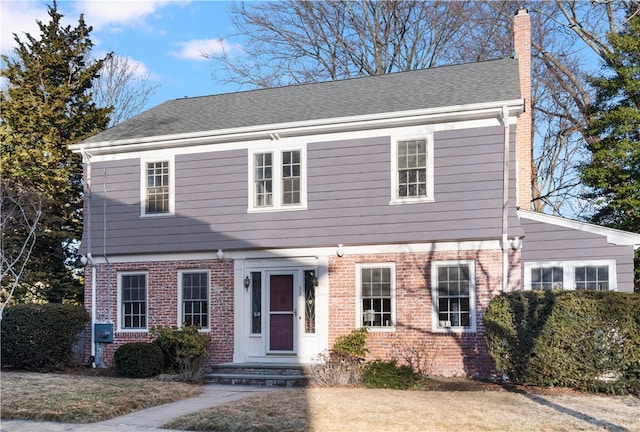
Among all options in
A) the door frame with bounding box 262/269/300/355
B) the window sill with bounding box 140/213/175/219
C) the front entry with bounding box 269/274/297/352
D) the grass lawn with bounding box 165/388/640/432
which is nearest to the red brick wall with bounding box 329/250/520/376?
the door frame with bounding box 262/269/300/355

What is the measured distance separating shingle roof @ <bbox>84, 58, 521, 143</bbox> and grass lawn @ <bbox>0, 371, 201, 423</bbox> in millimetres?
6127

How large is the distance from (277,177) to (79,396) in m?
6.57

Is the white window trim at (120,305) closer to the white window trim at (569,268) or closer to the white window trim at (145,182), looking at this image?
the white window trim at (145,182)

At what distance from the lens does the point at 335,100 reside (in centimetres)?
1759

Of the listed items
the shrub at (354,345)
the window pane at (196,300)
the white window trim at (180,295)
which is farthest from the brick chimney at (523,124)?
the window pane at (196,300)

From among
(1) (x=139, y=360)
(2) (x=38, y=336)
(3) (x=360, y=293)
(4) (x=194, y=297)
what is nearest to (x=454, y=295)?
(3) (x=360, y=293)

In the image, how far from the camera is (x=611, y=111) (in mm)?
20062

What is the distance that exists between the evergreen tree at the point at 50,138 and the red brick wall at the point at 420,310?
995 centimetres

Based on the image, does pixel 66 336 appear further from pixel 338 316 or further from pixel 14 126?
pixel 14 126

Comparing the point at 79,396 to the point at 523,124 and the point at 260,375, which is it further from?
the point at 523,124

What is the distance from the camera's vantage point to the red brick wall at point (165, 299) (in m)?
16.6

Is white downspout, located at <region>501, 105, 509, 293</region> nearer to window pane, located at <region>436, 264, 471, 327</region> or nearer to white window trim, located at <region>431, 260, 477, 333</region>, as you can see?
white window trim, located at <region>431, 260, 477, 333</region>

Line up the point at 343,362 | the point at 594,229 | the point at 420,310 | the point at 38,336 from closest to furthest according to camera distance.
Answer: the point at 343,362 → the point at 594,229 → the point at 420,310 → the point at 38,336

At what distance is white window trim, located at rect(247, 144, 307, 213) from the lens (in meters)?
16.1
